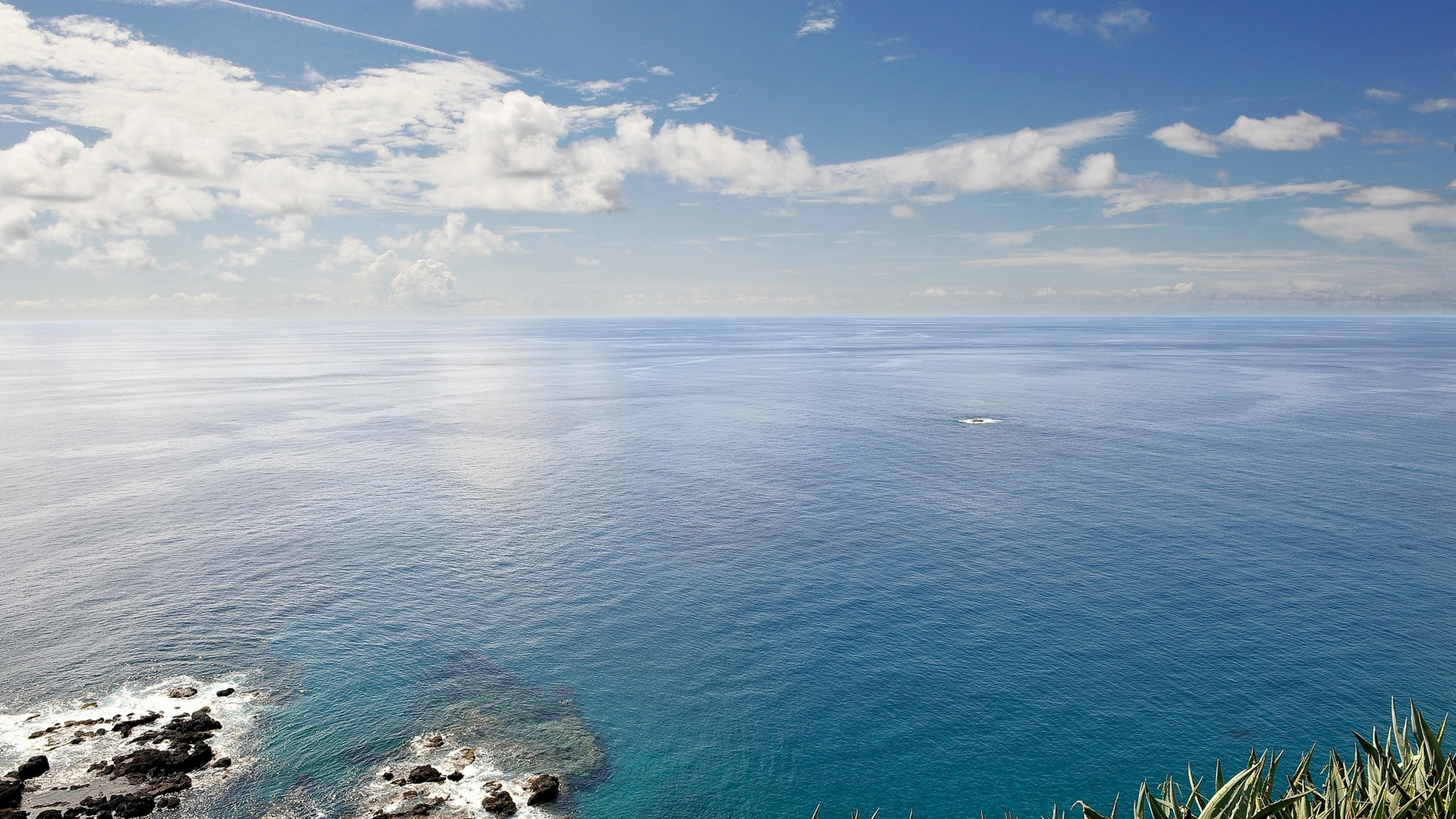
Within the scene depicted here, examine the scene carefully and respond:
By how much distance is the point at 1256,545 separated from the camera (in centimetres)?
8269

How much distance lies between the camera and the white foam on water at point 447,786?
43656mm

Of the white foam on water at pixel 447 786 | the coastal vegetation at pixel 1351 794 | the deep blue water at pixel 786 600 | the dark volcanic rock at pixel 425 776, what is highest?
the coastal vegetation at pixel 1351 794

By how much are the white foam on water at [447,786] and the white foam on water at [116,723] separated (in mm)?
9083

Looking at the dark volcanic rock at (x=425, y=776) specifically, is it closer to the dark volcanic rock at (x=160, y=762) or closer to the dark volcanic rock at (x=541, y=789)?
the dark volcanic rock at (x=541, y=789)

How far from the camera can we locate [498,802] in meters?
43.7

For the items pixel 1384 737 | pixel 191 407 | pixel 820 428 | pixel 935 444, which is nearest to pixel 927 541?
pixel 1384 737

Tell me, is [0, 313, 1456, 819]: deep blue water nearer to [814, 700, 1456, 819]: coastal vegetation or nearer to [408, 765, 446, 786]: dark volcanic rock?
[408, 765, 446, 786]: dark volcanic rock

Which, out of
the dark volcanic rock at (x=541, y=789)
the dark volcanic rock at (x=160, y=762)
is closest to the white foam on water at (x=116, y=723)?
the dark volcanic rock at (x=160, y=762)

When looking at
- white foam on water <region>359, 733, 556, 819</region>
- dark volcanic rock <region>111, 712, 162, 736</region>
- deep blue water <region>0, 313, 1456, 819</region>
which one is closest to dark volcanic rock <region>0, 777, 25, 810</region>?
dark volcanic rock <region>111, 712, 162, 736</region>

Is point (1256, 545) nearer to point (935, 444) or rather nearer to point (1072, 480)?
point (1072, 480)

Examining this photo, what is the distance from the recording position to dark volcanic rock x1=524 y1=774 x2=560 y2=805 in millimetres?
44625

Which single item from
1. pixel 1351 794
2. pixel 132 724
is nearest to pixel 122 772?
pixel 132 724

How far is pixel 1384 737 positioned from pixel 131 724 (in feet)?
262

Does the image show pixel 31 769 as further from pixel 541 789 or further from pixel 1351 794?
pixel 1351 794
